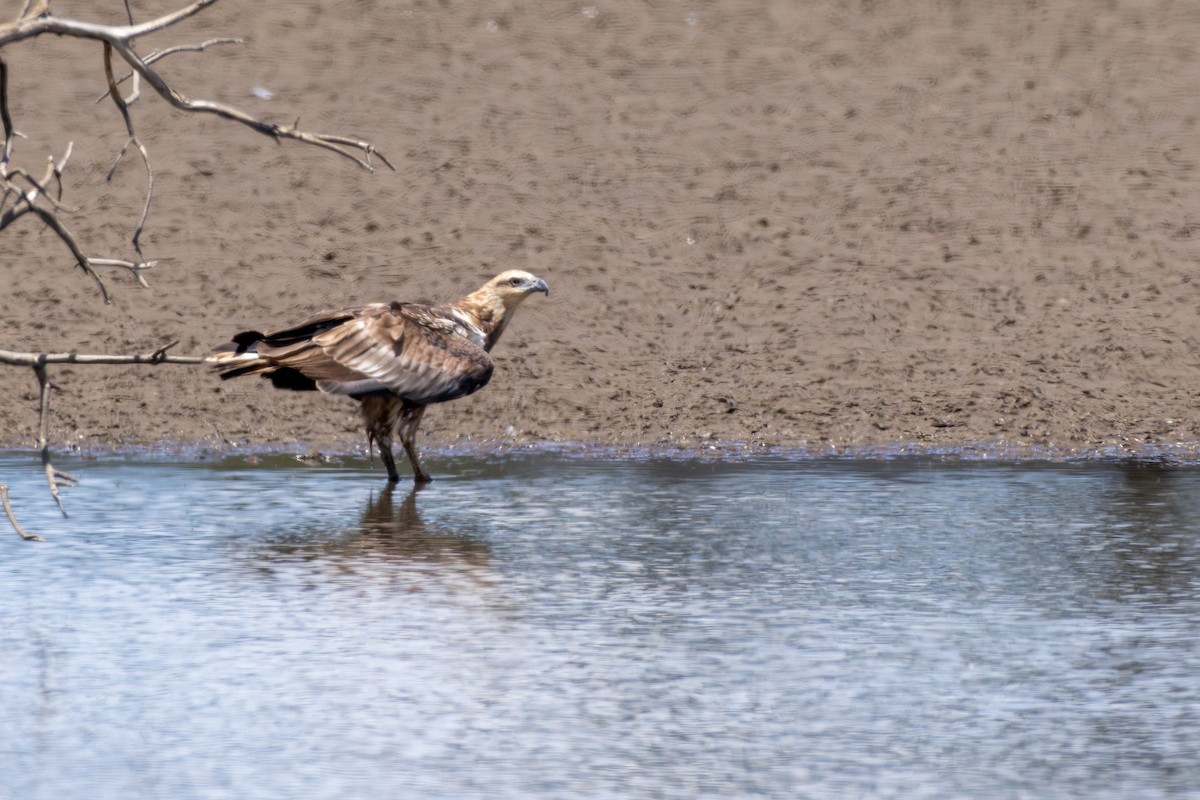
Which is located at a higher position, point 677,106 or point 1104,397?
point 677,106

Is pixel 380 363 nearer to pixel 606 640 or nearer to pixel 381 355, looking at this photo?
pixel 381 355

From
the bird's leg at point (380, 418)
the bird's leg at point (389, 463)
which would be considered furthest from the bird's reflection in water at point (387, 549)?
the bird's leg at point (380, 418)

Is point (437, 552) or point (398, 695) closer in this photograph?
point (398, 695)

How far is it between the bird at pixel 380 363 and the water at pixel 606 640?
22.7 inches

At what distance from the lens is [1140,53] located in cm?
2380

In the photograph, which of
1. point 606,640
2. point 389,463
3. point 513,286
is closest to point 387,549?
point 606,640

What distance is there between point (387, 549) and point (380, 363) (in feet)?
9.54

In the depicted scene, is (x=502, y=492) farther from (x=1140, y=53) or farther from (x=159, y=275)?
(x=1140, y=53)

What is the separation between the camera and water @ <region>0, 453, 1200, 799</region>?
6383 millimetres

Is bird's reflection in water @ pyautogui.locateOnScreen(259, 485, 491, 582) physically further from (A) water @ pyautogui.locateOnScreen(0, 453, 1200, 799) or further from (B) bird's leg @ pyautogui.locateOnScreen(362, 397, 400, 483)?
(B) bird's leg @ pyautogui.locateOnScreen(362, 397, 400, 483)

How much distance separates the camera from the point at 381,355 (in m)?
13.0

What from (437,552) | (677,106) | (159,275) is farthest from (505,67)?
(437,552)

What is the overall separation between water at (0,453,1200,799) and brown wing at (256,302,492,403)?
2.09 ft

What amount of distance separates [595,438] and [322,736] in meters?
8.09
